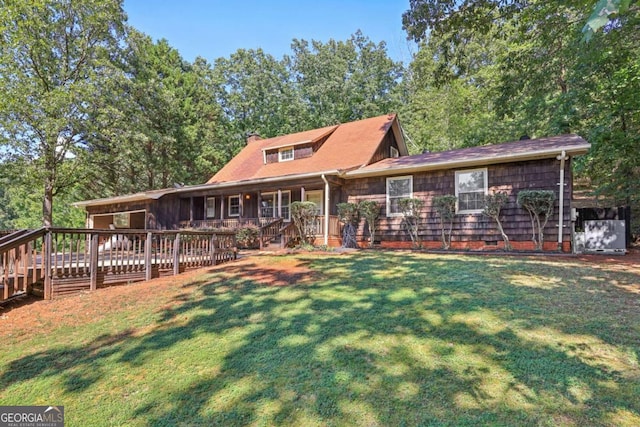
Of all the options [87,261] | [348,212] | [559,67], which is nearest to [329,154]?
[348,212]

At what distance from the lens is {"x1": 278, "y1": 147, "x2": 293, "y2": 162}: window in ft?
56.7

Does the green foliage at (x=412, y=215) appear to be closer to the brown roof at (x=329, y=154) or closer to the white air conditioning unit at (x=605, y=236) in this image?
the brown roof at (x=329, y=154)

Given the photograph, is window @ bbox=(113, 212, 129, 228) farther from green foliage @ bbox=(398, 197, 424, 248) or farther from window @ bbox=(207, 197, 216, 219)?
green foliage @ bbox=(398, 197, 424, 248)

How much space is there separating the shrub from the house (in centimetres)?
40

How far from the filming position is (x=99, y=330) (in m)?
4.45

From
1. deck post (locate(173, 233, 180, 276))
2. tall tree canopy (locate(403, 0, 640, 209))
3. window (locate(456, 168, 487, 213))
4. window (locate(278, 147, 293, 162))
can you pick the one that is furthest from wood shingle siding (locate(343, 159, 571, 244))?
deck post (locate(173, 233, 180, 276))

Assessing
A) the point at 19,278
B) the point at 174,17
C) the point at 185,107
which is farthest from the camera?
the point at 185,107

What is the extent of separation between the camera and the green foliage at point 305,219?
12.2m

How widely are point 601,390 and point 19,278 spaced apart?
8225 millimetres

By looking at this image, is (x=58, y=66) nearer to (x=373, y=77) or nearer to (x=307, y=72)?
(x=307, y=72)

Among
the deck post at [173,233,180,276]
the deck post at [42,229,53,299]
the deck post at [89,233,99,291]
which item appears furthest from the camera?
the deck post at [173,233,180,276]

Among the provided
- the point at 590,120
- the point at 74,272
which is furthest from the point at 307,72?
the point at 74,272

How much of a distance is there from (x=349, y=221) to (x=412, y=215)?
2.33 metres

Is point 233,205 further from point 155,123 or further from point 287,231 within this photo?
point 155,123
